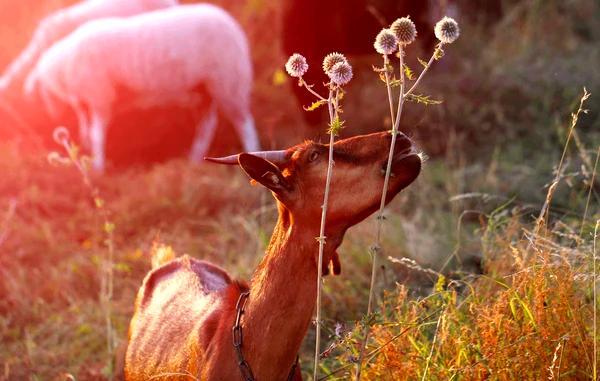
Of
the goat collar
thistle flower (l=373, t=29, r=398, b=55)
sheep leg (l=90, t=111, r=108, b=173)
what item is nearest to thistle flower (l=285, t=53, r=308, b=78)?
thistle flower (l=373, t=29, r=398, b=55)

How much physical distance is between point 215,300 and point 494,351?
1.03 metres

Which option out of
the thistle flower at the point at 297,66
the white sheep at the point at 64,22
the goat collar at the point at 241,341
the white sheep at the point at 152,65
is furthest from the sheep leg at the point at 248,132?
the thistle flower at the point at 297,66

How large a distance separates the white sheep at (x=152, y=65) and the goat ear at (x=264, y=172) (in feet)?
18.1

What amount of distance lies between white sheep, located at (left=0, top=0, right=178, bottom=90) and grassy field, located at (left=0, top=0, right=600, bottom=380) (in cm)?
88

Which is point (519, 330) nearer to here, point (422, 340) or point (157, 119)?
point (422, 340)

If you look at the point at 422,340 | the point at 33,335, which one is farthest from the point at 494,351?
the point at 33,335

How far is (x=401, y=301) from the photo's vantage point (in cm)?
386

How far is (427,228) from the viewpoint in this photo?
20.7 feet

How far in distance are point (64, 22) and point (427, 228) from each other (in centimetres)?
478

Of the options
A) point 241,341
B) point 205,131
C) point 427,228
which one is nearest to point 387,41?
point 241,341

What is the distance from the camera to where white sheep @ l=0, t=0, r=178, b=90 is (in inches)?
374

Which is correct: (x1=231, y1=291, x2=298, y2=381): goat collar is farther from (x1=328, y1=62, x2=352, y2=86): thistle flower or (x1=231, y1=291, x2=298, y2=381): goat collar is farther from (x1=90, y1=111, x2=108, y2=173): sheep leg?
(x1=90, y1=111, x2=108, y2=173): sheep leg

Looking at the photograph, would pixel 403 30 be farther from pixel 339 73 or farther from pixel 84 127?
pixel 84 127

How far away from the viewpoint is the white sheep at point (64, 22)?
9492 millimetres
